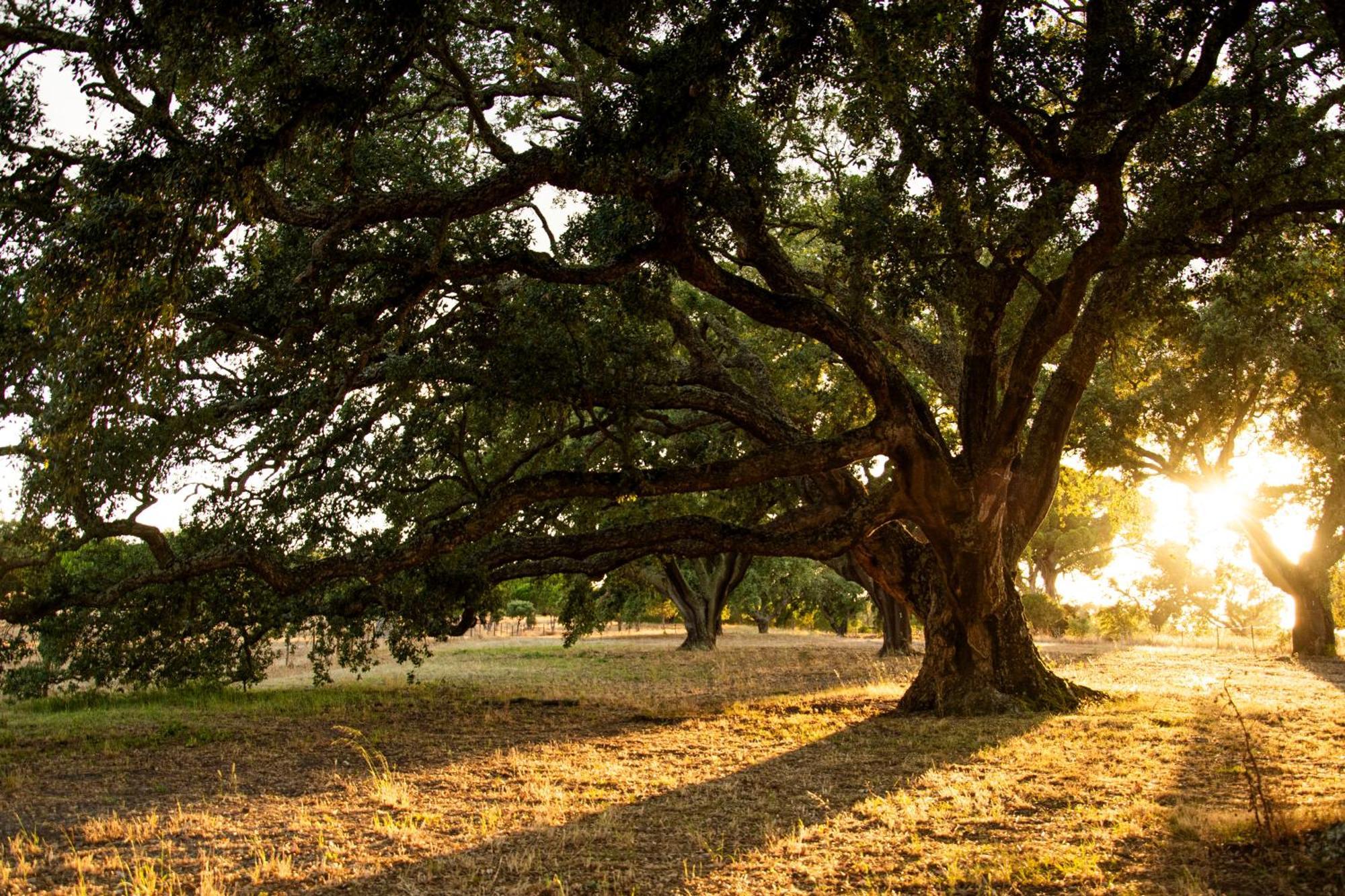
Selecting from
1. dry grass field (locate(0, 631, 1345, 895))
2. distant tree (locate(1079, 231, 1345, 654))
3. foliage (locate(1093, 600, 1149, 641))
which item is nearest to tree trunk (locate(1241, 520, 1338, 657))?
distant tree (locate(1079, 231, 1345, 654))

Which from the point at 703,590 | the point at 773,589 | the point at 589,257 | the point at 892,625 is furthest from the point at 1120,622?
the point at 589,257

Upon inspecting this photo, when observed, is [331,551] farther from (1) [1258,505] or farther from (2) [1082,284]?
(1) [1258,505]

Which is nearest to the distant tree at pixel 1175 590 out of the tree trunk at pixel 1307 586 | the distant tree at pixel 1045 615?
the distant tree at pixel 1045 615

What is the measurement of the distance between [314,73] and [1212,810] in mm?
8496

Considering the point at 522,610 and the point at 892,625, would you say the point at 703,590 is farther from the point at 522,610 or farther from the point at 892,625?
the point at 522,610

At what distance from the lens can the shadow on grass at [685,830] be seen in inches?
223

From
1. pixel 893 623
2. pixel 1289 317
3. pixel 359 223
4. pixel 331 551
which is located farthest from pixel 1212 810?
pixel 893 623

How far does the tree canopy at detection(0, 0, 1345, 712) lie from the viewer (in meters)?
6.53

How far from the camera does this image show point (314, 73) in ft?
21.9

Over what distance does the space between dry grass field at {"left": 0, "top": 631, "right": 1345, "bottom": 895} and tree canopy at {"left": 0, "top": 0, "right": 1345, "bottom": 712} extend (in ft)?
6.55

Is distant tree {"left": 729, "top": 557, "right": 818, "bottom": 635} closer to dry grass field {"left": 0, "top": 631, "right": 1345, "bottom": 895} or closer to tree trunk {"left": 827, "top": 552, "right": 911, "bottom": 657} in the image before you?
tree trunk {"left": 827, "top": 552, "right": 911, "bottom": 657}

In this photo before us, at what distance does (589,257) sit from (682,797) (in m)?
6.16

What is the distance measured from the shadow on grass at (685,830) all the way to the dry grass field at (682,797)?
0.03 metres

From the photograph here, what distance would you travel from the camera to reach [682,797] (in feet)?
26.9
